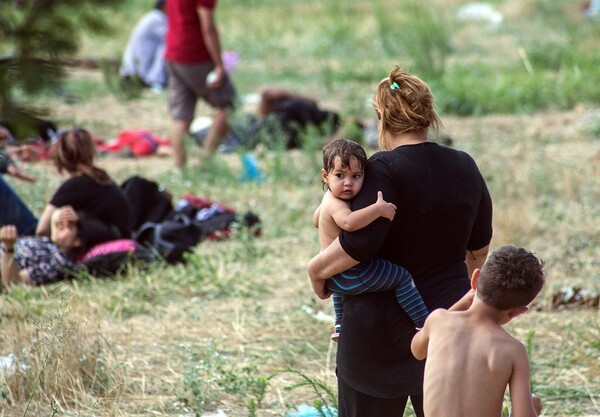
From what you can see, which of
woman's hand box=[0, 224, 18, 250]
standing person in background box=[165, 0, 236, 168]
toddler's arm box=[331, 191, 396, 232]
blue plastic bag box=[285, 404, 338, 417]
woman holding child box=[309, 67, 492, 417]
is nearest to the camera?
toddler's arm box=[331, 191, 396, 232]

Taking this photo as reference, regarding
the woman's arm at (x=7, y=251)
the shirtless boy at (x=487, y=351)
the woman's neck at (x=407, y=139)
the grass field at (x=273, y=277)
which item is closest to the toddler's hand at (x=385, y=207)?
the woman's neck at (x=407, y=139)

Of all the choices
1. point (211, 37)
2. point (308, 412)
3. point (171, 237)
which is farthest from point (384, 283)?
point (211, 37)

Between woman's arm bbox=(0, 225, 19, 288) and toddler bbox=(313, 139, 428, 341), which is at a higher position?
toddler bbox=(313, 139, 428, 341)

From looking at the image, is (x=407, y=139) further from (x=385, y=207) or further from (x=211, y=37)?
(x=211, y=37)

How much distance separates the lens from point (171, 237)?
6531mm

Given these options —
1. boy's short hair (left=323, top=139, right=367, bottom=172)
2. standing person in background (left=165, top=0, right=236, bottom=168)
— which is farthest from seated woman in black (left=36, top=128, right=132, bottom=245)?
boy's short hair (left=323, top=139, right=367, bottom=172)

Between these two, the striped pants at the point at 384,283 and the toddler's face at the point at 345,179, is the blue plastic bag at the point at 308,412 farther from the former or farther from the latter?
the toddler's face at the point at 345,179

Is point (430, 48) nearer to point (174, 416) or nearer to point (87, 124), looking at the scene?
point (87, 124)

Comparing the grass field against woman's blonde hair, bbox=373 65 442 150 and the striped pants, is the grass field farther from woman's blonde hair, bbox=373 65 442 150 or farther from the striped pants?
woman's blonde hair, bbox=373 65 442 150

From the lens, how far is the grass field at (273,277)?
4336 mm

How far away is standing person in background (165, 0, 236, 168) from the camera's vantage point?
8.68m

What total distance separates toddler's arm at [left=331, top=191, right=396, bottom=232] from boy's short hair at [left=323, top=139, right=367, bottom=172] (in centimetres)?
12

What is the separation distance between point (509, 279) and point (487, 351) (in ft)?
0.67

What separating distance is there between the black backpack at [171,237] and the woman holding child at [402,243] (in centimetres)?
325
